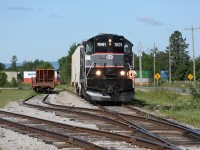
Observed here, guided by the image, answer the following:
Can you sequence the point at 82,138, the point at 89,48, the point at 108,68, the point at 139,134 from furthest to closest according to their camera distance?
1. the point at 89,48
2. the point at 108,68
3. the point at 139,134
4. the point at 82,138

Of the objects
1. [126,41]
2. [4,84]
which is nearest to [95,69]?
[126,41]

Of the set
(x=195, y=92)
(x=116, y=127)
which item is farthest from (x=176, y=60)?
(x=116, y=127)

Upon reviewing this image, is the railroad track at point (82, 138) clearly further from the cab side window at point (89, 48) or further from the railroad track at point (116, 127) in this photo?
the cab side window at point (89, 48)

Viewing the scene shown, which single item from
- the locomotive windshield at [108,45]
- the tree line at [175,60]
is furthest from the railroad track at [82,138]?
the tree line at [175,60]

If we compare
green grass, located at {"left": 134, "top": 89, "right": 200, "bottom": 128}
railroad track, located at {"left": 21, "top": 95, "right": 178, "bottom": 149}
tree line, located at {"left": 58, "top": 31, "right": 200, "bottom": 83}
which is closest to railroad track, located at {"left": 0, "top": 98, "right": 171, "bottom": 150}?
railroad track, located at {"left": 21, "top": 95, "right": 178, "bottom": 149}

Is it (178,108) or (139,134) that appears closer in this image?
(139,134)

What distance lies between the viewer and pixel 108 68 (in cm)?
2389

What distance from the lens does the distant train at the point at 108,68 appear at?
23266 mm

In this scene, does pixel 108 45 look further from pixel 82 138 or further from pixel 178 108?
pixel 82 138

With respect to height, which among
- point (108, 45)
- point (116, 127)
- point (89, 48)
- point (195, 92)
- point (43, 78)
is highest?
point (108, 45)

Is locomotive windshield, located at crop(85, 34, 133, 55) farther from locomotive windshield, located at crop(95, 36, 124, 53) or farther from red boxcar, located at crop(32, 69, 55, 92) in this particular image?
red boxcar, located at crop(32, 69, 55, 92)

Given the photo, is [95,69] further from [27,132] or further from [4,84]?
[4,84]

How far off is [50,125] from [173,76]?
11524cm

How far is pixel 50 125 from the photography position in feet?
45.0
